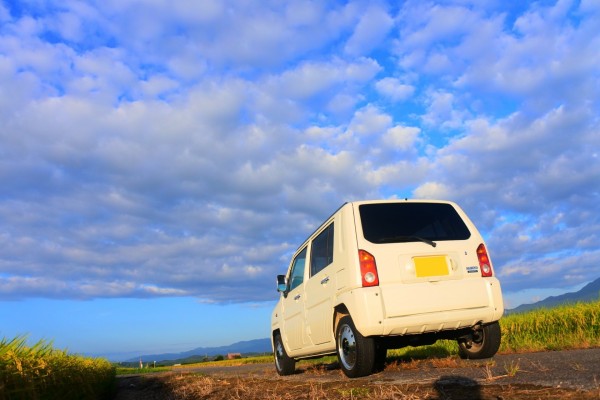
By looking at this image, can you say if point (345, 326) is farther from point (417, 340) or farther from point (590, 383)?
point (590, 383)

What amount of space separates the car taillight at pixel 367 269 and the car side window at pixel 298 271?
2.17 meters

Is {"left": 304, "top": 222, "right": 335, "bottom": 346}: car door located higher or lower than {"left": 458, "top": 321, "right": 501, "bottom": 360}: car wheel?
higher

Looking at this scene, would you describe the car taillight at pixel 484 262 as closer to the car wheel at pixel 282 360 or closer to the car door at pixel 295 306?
the car door at pixel 295 306

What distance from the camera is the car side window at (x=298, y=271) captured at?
7.51 meters

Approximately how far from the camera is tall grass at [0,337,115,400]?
148 inches

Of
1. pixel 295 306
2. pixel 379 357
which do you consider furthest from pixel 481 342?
pixel 295 306

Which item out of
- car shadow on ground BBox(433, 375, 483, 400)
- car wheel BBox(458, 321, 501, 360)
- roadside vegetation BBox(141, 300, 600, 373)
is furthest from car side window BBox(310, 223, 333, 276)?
roadside vegetation BBox(141, 300, 600, 373)

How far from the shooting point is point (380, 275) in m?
5.23

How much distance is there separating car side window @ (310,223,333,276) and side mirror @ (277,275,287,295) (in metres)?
1.45

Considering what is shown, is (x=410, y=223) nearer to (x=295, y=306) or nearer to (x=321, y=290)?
(x=321, y=290)

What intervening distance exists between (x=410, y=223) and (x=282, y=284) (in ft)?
10.5

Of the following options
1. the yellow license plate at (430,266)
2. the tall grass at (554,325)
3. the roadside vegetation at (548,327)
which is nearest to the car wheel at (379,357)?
the yellow license plate at (430,266)

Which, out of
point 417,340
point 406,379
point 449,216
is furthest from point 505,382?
point 449,216

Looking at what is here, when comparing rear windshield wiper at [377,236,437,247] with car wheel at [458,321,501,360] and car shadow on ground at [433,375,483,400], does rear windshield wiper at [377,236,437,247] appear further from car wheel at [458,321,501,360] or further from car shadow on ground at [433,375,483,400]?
car shadow on ground at [433,375,483,400]
